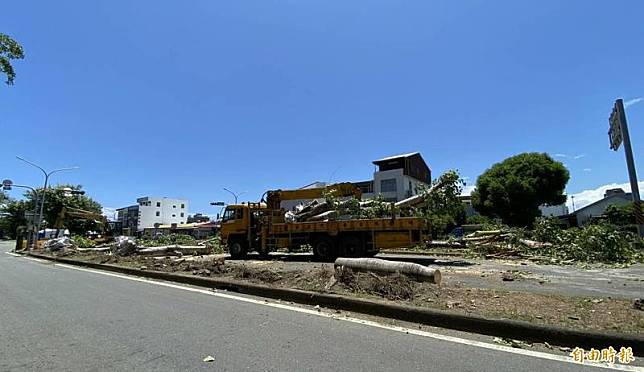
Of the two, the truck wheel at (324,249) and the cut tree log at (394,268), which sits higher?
the truck wheel at (324,249)

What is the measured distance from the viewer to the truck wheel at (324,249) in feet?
57.1

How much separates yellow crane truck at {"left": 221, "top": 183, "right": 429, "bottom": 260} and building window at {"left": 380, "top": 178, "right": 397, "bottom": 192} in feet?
131

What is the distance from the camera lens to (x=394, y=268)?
8.29 metres

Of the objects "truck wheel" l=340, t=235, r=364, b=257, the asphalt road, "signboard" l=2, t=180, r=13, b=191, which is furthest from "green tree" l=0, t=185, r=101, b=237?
the asphalt road

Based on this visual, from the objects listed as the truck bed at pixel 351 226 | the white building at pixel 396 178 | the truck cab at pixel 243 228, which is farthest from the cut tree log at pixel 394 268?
the white building at pixel 396 178

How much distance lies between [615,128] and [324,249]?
1842 cm

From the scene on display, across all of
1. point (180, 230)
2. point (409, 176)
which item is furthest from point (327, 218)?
point (180, 230)

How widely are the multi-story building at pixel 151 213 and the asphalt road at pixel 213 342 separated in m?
101

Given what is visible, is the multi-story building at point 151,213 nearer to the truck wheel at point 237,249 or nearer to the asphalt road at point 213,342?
the truck wheel at point 237,249

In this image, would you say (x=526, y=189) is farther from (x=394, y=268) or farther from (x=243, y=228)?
(x=394, y=268)

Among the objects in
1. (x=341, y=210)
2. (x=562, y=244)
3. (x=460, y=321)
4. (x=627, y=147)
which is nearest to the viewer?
(x=460, y=321)

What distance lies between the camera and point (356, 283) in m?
7.77

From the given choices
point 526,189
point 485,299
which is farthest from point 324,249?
point 526,189

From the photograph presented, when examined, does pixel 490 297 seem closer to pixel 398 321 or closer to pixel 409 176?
pixel 398 321
